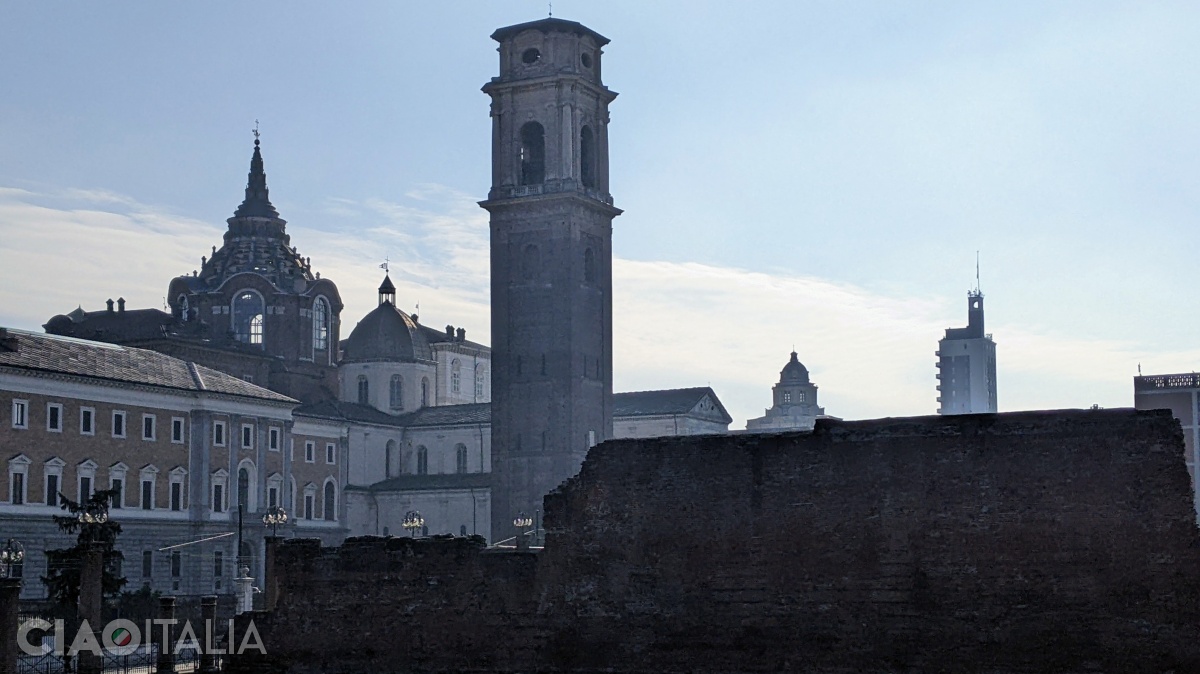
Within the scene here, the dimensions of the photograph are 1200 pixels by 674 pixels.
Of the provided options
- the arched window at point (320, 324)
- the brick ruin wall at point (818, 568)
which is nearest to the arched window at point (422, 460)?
the arched window at point (320, 324)

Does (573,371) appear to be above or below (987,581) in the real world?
above

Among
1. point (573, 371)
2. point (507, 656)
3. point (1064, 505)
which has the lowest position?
point (507, 656)

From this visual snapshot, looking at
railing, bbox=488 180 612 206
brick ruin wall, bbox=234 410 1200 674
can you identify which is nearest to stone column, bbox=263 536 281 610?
brick ruin wall, bbox=234 410 1200 674

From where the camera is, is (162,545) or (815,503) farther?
(162,545)

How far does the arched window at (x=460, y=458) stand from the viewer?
79438 mm

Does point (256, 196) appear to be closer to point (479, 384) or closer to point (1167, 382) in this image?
point (479, 384)

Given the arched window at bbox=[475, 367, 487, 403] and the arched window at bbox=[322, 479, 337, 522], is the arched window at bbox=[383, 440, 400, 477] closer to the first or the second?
the arched window at bbox=[322, 479, 337, 522]

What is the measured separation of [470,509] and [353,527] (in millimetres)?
5201

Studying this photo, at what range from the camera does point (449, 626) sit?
21.8 meters

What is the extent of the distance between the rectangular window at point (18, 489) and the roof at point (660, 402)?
34599mm

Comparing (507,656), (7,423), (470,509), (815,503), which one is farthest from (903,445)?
(470,509)

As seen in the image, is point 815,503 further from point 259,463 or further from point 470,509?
point 470,509

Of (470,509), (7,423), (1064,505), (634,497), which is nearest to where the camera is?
(1064,505)

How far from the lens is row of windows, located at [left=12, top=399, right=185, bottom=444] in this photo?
51.6 metres
